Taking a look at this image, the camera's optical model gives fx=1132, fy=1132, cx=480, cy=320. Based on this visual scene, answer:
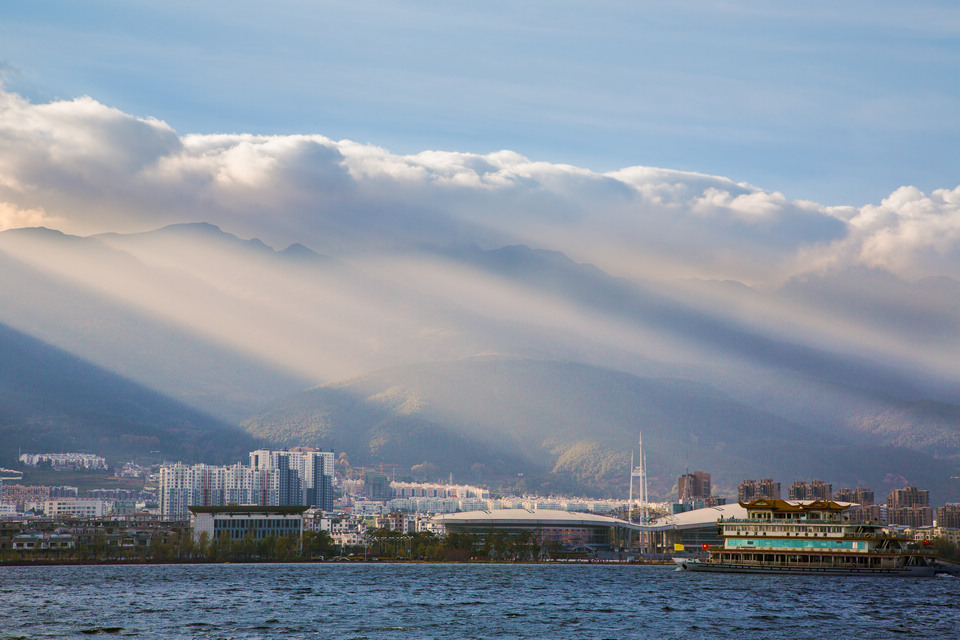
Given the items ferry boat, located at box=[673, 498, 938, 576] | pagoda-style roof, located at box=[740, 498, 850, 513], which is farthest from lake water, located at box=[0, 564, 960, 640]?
pagoda-style roof, located at box=[740, 498, 850, 513]

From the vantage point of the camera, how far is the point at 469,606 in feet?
319

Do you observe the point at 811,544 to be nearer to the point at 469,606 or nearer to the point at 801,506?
the point at 801,506

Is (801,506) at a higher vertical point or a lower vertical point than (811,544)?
higher

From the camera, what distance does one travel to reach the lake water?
78.6 metres

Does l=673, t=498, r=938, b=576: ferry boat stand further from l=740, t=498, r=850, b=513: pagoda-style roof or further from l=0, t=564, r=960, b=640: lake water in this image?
l=0, t=564, r=960, b=640: lake water

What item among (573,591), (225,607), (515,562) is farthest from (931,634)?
(515,562)

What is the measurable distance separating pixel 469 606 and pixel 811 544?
57886 millimetres

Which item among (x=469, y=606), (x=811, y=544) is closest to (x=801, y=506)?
(x=811, y=544)

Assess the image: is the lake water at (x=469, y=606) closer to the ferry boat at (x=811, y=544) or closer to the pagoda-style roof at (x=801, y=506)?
the ferry boat at (x=811, y=544)

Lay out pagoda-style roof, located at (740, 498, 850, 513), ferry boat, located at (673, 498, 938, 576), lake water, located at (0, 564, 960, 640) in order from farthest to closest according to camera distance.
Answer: pagoda-style roof, located at (740, 498, 850, 513), ferry boat, located at (673, 498, 938, 576), lake water, located at (0, 564, 960, 640)

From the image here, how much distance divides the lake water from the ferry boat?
2730mm

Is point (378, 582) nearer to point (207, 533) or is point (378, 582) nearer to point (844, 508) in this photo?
point (844, 508)

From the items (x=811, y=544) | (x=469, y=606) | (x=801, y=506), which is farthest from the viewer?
(x=801, y=506)

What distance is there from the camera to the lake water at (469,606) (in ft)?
258
